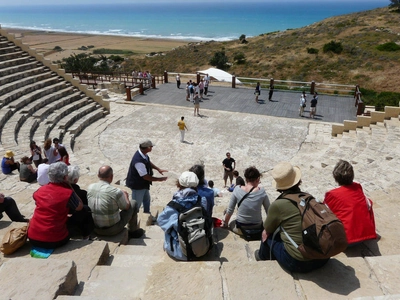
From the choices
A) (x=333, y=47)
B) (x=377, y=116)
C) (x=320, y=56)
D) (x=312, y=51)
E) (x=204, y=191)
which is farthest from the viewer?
(x=312, y=51)

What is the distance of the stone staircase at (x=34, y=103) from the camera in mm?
12750

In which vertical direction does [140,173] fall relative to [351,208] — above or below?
below

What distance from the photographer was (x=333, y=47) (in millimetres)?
39250

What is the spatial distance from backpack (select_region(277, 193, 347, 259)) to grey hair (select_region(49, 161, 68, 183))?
309 cm

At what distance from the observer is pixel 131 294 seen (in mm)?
3551

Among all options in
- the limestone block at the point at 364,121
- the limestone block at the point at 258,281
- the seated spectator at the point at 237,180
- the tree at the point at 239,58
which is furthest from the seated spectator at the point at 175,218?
the tree at the point at 239,58

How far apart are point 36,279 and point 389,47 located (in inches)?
1655

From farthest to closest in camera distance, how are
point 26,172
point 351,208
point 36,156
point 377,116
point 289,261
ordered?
point 377,116 < point 36,156 < point 26,172 < point 351,208 < point 289,261

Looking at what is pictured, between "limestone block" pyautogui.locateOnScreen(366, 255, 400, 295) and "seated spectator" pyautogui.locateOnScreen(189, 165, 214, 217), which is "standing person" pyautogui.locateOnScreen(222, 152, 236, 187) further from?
"limestone block" pyautogui.locateOnScreen(366, 255, 400, 295)

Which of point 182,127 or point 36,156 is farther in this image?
point 182,127

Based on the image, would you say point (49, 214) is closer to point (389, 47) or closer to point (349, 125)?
point (349, 125)

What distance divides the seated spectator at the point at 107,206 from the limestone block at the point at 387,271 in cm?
342

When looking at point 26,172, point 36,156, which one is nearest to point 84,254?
point 26,172

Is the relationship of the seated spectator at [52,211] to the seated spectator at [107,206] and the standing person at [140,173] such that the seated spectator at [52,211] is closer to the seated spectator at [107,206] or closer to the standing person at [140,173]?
the seated spectator at [107,206]
